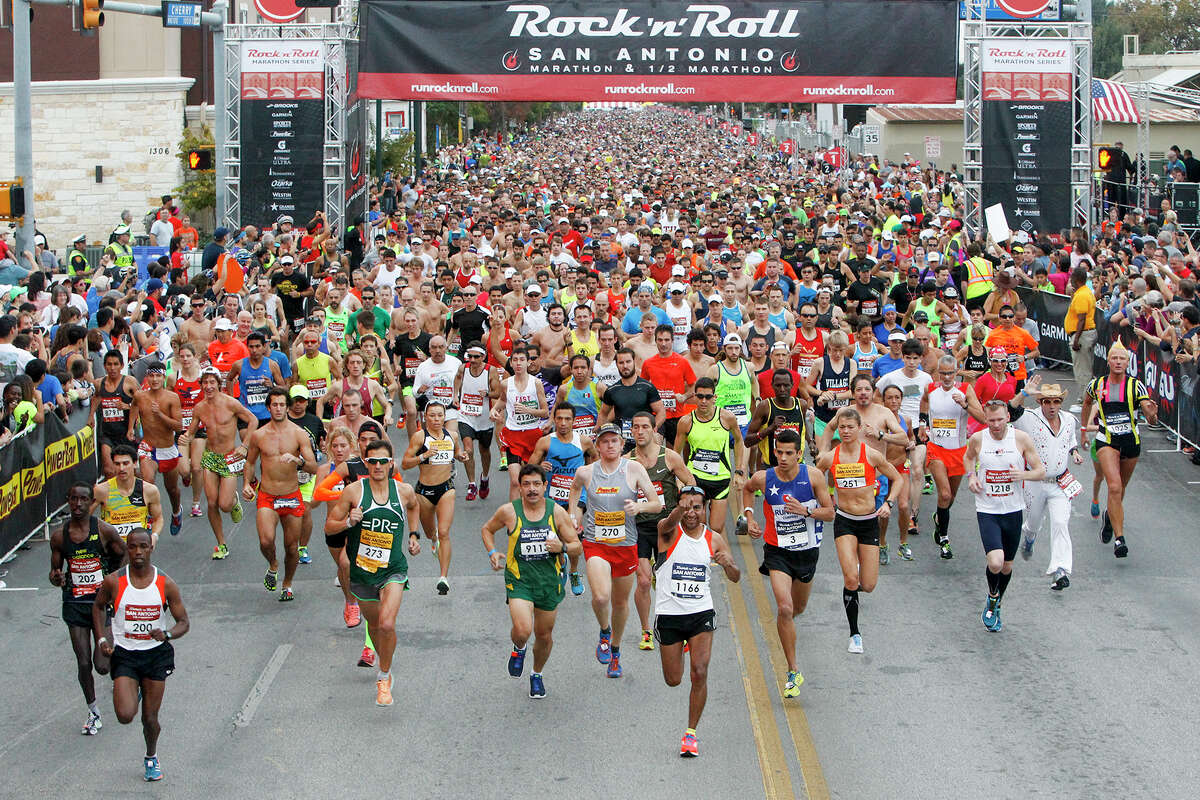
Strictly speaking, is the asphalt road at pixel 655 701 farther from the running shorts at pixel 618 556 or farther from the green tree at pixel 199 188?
the green tree at pixel 199 188

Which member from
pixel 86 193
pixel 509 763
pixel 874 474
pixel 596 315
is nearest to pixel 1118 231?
pixel 596 315

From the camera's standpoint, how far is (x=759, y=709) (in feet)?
33.9

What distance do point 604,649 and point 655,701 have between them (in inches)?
29.4

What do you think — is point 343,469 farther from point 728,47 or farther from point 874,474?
point 728,47

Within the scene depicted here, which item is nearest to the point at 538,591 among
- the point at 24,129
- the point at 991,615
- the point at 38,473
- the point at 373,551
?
the point at 373,551

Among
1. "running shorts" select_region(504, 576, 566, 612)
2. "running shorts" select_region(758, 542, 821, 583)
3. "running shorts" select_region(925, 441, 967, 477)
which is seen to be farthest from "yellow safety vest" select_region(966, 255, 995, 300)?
"running shorts" select_region(504, 576, 566, 612)

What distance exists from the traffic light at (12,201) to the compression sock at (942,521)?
15.8 m

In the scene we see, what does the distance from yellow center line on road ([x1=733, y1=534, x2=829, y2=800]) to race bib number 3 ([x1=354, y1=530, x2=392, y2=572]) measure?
2.78 metres

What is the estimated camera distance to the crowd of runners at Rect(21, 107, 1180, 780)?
34.8 feet

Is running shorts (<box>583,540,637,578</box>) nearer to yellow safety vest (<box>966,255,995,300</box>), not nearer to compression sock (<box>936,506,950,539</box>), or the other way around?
compression sock (<box>936,506,950,539</box>)

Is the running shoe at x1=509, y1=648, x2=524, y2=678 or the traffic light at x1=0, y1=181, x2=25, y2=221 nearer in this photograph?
the running shoe at x1=509, y1=648, x2=524, y2=678

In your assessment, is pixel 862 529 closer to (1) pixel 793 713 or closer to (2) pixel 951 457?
(1) pixel 793 713

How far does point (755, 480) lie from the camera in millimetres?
11258

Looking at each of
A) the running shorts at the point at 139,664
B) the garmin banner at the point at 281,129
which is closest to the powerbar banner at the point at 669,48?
the garmin banner at the point at 281,129
